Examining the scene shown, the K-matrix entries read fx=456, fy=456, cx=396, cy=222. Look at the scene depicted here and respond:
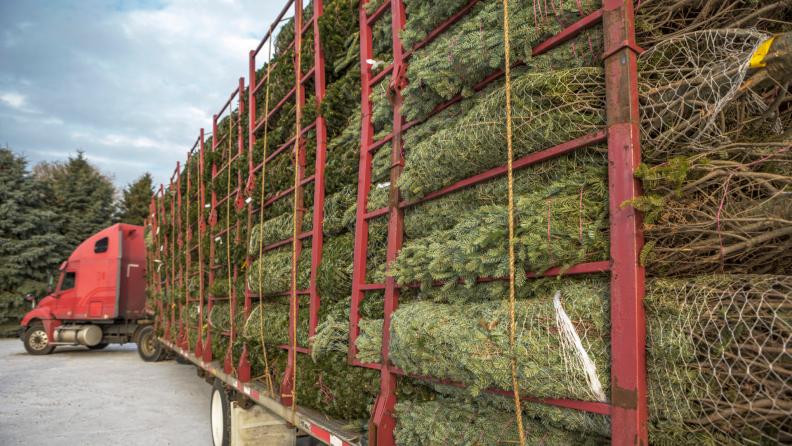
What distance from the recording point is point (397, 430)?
3.00m

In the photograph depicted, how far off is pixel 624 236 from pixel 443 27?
1863mm

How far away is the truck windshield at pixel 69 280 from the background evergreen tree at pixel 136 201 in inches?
820

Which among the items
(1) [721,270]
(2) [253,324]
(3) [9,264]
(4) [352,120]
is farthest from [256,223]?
(3) [9,264]

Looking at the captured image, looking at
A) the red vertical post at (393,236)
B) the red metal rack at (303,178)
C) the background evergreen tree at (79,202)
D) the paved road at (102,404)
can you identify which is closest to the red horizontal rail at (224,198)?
the red metal rack at (303,178)

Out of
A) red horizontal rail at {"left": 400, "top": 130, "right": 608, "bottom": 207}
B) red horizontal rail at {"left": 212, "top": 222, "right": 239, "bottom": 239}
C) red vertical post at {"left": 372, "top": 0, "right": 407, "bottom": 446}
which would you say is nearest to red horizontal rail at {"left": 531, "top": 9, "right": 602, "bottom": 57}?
red horizontal rail at {"left": 400, "top": 130, "right": 608, "bottom": 207}

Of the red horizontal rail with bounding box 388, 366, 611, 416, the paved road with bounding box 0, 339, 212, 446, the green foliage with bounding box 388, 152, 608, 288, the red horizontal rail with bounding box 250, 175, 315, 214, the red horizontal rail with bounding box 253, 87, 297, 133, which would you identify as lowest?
the paved road with bounding box 0, 339, 212, 446

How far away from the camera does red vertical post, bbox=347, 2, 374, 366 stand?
3680 mm

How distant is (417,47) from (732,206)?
2.19m

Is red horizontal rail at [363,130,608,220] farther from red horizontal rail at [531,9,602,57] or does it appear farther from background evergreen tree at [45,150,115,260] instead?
background evergreen tree at [45,150,115,260]

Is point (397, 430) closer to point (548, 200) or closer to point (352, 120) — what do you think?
point (548, 200)

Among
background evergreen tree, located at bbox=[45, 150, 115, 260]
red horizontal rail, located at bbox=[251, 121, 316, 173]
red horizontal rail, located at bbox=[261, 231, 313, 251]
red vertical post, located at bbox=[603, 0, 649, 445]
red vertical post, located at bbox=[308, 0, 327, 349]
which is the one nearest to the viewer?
red vertical post, located at bbox=[603, 0, 649, 445]

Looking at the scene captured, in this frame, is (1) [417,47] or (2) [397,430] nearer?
(2) [397,430]

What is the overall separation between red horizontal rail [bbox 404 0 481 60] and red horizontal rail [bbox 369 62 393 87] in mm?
279

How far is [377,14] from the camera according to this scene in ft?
12.7
